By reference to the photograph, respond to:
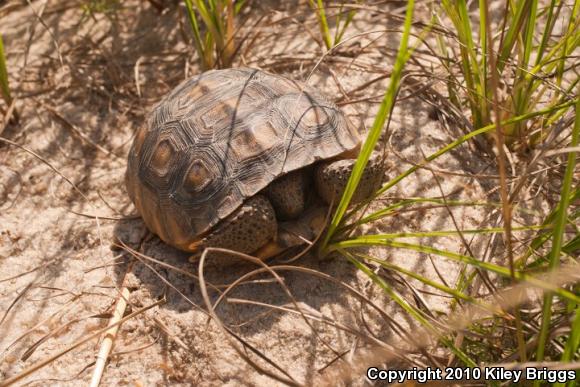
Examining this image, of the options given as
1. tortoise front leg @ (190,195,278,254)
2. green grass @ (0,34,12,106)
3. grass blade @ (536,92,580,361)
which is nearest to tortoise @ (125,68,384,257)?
tortoise front leg @ (190,195,278,254)

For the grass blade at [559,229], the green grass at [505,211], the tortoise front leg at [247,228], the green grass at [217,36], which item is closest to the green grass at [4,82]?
the green grass at [217,36]

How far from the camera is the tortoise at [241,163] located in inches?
83.4

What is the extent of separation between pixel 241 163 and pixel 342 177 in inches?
15.7

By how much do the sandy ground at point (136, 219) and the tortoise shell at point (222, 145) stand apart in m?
0.27

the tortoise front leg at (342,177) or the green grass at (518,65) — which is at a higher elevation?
the green grass at (518,65)

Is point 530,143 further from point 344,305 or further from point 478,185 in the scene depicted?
point 344,305

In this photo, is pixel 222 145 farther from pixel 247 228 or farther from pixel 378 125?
pixel 378 125

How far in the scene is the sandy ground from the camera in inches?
79.6

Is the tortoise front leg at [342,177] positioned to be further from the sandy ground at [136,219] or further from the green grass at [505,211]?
the sandy ground at [136,219]

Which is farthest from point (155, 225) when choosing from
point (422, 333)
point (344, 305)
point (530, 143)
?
point (530, 143)

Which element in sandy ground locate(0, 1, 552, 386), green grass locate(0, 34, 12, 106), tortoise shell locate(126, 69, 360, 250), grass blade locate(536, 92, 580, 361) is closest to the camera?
grass blade locate(536, 92, 580, 361)

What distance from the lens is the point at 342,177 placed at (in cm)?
214

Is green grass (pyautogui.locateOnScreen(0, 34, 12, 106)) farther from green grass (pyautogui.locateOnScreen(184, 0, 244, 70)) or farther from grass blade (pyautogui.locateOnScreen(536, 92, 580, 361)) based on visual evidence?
grass blade (pyautogui.locateOnScreen(536, 92, 580, 361))

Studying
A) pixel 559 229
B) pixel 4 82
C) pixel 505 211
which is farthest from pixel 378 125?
pixel 4 82
